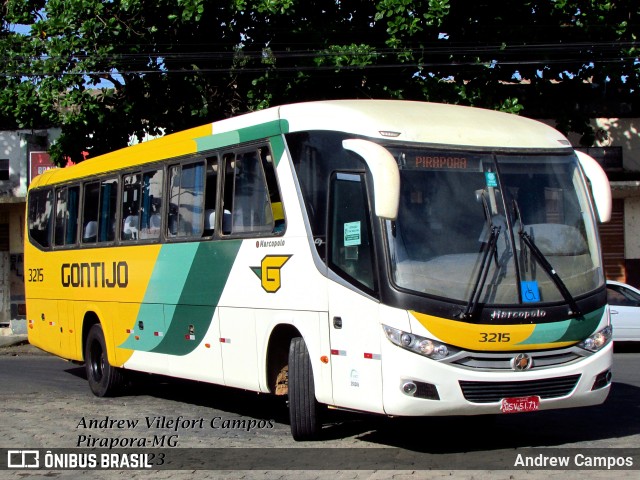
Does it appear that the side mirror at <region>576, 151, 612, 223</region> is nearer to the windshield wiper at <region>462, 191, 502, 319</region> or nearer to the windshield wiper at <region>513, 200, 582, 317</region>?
the windshield wiper at <region>513, 200, 582, 317</region>

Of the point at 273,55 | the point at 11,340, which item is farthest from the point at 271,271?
the point at 11,340

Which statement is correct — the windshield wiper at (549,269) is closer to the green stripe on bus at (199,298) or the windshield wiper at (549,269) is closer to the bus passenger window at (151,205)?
the green stripe on bus at (199,298)

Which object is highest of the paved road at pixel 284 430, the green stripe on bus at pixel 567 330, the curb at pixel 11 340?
the green stripe on bus at pixel 567 330

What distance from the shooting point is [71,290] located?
14.7 meters

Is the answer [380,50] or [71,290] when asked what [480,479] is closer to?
[71,290]

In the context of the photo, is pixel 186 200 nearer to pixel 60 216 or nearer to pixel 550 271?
pixel 60 216

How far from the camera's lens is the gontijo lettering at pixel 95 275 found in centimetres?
1306

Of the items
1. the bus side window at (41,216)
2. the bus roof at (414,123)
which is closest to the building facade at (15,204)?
the bus side window at (41,216)

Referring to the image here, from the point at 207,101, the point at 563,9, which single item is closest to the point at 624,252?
the point at 563,9

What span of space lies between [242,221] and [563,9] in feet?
37.4

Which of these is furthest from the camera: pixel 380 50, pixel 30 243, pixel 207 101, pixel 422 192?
pixel 207 101

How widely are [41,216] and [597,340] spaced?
10.4 meters

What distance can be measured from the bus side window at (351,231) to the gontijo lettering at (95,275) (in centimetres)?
496

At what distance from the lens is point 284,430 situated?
33.2 feet
